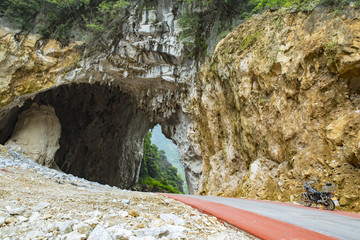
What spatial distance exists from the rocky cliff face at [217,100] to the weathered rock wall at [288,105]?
0.10ft

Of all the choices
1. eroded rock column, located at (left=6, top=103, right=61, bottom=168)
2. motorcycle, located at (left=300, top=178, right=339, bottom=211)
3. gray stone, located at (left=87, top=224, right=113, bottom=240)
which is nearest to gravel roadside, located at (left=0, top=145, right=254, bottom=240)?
gray stone, located at (left=87, top=224, right=113, bottom=240)

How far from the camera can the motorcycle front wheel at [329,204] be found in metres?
4.55

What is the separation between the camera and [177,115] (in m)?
14.8

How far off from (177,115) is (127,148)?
28.8ft

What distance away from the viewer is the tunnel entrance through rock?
63.0 ft

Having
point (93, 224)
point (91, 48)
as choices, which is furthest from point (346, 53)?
point (91, 48)

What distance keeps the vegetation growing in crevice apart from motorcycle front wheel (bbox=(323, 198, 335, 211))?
1954 cm

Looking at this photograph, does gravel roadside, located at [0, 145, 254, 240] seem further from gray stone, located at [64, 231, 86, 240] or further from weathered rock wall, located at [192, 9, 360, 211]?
weathered rock wall, located at [192, 9, 360, 211]

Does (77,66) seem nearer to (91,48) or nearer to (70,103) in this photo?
(91,48)

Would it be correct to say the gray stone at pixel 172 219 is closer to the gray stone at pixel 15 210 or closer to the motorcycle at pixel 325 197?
the gray stone at pixel 15 210

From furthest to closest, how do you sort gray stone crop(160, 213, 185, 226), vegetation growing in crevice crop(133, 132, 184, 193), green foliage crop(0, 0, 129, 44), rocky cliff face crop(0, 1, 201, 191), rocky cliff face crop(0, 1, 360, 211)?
vegetation growing in crevice crop(133, 132, 184, 193) < green foliage crop(0, 0, 129, 44) < rocky cliff face crop(0, 1, 201, 191) < rocky cliff face crop(0, 1, 360, 211) < gray stone crop(160, 213, 185, 226)

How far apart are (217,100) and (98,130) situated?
13.4 m

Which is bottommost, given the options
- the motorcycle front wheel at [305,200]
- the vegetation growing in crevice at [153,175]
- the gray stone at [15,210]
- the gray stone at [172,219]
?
the vegetation growing in crevice at [153,175]

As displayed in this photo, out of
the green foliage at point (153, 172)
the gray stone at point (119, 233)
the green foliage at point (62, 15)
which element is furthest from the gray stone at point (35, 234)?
the green foliage at point (153, 172)
